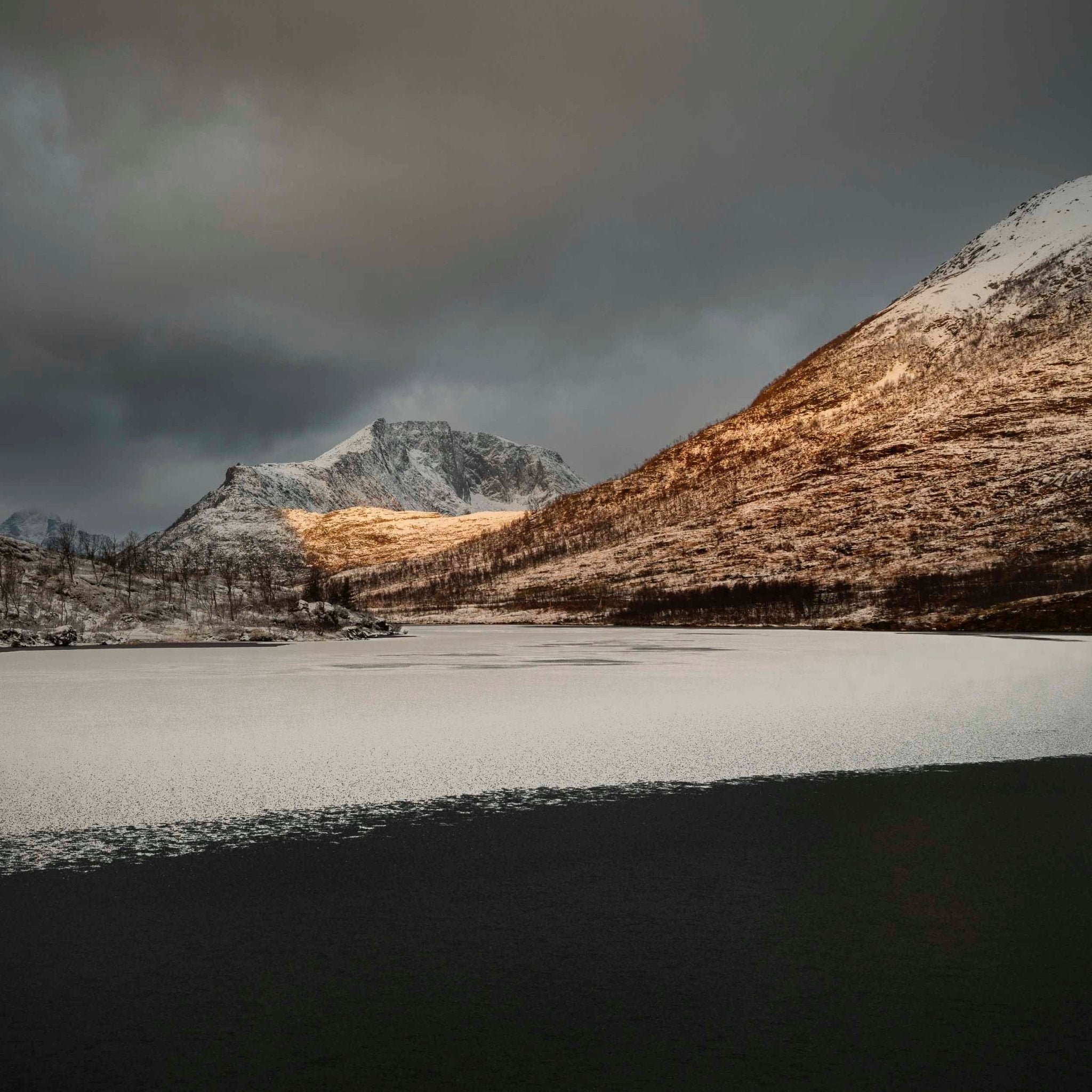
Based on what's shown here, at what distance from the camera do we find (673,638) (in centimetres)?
5747

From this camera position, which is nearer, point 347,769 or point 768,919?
point 768,919

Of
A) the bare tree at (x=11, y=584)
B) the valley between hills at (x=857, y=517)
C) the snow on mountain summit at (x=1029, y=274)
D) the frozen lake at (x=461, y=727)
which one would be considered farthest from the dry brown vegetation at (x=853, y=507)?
the bare tree at (x=11, y=584)

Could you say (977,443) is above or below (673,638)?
above

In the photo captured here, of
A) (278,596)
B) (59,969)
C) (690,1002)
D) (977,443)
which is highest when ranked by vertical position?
(977,443)

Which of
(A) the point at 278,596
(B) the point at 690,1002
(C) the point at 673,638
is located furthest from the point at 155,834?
(A) the point at 278,596

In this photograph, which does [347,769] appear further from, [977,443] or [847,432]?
[847,432]

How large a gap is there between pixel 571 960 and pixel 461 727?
33.7ft

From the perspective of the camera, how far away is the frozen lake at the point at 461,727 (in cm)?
1152

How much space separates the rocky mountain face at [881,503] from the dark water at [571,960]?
6323cm

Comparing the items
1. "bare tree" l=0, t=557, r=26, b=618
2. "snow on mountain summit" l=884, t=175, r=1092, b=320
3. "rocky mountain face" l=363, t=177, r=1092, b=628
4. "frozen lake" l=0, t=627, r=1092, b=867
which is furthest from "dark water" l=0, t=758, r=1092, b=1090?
"snow on mountain summit" l=884, t=175, r=1092, b=320

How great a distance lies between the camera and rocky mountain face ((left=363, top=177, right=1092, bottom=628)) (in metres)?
99.6

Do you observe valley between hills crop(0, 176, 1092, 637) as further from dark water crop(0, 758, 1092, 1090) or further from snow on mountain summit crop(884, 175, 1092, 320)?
dark water crop(0, 758, 1092, 1090)

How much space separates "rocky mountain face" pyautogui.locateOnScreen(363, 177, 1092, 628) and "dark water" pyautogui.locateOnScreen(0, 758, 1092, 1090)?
63.2 m

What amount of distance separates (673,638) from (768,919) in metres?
51.0
